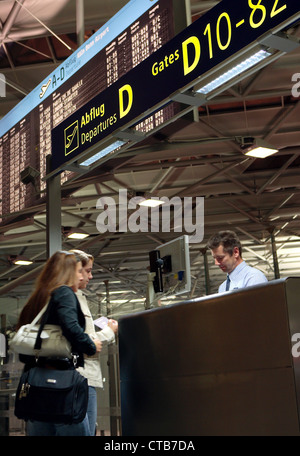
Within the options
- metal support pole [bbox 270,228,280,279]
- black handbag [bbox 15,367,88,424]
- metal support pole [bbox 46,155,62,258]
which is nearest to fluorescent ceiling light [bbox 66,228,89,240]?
metal support pole [bbox 270,228,280,279]

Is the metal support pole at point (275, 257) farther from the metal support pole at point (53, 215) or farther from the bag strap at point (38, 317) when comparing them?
the bag strap at point (38, 317)

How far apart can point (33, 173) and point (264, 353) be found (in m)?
3.73

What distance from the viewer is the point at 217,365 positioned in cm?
325

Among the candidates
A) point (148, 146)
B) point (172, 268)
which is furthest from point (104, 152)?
point (148, 146)

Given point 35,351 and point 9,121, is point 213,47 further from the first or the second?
point 9,121

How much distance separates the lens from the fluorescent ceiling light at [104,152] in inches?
179

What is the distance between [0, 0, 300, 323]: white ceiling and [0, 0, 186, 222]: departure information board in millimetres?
539

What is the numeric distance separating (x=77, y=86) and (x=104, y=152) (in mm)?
1296

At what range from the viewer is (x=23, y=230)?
53.5ft

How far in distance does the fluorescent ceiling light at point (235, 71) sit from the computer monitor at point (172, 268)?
134cm

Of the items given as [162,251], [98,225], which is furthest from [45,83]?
[98,225]

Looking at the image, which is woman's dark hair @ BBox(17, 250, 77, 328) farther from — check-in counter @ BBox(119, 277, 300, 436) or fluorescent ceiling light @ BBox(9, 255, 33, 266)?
fluorescent ceiling light @ BBox(9, 255, 33, 266)

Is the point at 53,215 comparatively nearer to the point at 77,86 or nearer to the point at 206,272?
the point at 77,86

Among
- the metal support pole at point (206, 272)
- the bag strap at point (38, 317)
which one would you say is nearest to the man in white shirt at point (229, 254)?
the bag strap at point (38, 317)
